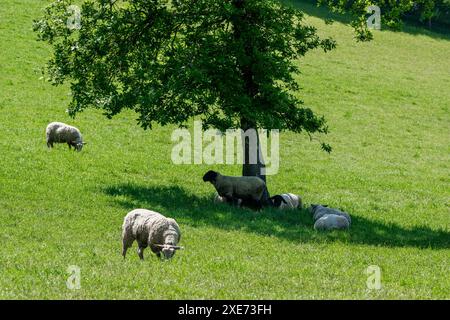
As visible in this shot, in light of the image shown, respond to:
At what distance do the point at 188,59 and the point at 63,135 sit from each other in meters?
9.97

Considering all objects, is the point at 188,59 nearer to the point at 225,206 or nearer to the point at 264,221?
the point at 225,206

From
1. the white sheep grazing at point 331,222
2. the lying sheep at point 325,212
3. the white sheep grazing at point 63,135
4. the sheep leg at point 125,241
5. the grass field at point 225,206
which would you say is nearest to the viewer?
the grass field at point 225,206

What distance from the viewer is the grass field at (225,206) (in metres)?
14.8

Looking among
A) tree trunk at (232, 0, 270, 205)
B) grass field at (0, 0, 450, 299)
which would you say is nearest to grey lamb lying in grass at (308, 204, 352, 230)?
grass field at (0, 0, 450, 299)

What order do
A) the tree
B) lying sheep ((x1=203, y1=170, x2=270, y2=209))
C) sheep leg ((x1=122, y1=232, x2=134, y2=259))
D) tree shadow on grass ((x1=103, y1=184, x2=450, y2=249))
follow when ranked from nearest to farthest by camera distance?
sheep leg ((x1=122, y1=232, x2=134, y2=259)) < tree shadow on grass ((x1=103, y1=184, x2=450, y2=249)) < the tree < lying sheep ((x1=203, y1=170, x2=270, y2=209))

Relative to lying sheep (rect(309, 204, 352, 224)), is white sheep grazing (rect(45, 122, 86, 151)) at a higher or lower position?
higher

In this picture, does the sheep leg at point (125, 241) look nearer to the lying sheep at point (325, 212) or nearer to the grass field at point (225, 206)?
the grass field at point (225, 206)

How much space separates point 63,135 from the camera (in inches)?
1379

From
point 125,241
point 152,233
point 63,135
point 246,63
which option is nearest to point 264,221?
point 246,63

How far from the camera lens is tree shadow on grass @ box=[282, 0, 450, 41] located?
85.9m

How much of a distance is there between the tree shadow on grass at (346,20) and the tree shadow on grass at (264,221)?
2283 inches

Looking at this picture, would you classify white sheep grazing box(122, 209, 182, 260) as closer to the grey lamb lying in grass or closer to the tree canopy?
the grey lamb lying in grass

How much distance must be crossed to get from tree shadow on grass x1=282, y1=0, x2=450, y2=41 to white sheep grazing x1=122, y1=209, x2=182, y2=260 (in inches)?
2660

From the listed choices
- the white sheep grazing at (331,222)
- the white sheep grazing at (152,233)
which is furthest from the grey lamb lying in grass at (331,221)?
the white sheep grazing at (152,233)
